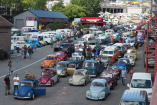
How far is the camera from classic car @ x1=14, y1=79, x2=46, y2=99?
23828 mm

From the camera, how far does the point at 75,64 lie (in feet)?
116

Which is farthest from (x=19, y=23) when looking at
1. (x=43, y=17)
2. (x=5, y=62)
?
(x=5, y=62)

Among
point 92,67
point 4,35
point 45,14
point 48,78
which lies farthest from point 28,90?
point 45,14

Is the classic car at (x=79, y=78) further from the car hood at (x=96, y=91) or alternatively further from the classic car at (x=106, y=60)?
the classic car at (x=106, y=60)

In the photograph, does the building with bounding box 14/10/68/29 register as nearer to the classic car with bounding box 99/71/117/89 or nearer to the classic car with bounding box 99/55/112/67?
the classic car with bounding box 99/55/112/67

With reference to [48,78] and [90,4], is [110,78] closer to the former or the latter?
[48,78]

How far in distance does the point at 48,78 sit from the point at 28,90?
4.79 meters

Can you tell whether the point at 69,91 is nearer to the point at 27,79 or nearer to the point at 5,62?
the point at 27,79

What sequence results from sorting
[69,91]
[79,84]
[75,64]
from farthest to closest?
[75,64] < [79,84] < [69,91]

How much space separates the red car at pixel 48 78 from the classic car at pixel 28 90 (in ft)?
11.0

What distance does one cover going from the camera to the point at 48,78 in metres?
28.6

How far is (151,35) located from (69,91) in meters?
8.80

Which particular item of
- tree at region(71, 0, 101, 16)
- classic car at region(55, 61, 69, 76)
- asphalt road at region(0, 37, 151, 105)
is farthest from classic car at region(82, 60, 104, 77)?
tree at region(71, 0, 101, 16)

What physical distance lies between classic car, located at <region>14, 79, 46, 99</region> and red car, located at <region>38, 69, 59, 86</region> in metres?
3.36
